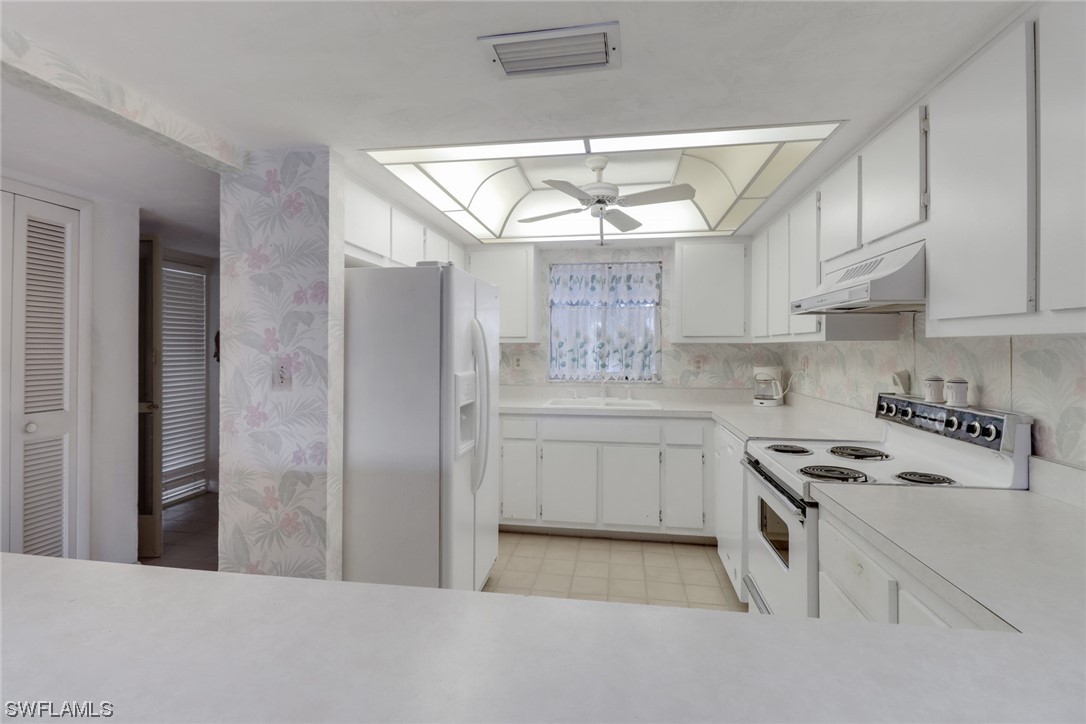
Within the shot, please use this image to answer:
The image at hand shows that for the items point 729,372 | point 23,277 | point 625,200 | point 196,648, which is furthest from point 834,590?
point 23,277

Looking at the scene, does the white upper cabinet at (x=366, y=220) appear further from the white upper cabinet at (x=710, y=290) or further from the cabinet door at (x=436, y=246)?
the white upper cabinet at (x=710, y=290)

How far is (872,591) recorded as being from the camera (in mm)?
1242

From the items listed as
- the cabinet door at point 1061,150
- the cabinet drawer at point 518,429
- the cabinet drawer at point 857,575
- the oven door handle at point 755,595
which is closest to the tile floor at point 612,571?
the oven door handle at point 755,595

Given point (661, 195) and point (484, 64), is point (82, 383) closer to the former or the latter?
point (484, 64)

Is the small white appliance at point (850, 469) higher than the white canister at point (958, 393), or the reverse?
the white canister at point (958, 393)

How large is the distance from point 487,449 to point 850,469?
1.57 m

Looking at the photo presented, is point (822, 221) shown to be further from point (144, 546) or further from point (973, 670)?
point (144, 546)

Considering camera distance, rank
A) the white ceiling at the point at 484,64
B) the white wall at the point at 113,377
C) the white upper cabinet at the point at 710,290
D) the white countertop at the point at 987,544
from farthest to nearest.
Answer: the white upper cabinet at the point at 710,290 → the white wall at the point at 113,377 → the white ceiling at the point at 484,64 → the white countertop at the point at 987,544

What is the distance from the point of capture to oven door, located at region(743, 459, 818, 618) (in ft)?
5.30

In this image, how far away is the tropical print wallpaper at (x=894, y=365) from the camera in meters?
1.45

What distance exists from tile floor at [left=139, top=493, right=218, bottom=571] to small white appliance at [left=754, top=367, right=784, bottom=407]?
364 centimetres

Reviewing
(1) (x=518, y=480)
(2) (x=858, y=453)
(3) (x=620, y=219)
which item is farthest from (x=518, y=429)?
(2) (x=858, y=453)

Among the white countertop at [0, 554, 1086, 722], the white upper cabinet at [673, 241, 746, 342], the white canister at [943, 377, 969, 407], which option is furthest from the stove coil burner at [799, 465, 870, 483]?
the white upper cabinet at [673, 241, 746, 342]

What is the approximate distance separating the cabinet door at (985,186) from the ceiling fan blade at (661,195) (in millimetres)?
1040
